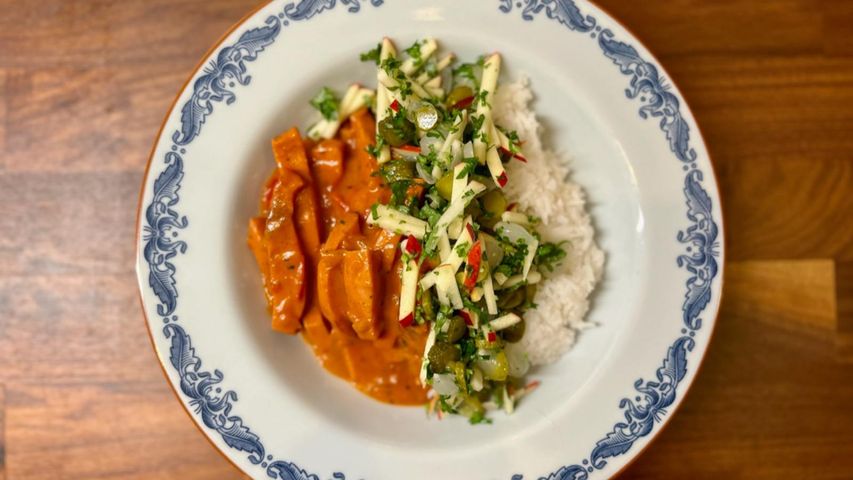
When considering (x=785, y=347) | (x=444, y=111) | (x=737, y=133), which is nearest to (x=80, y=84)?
(x=444, y=111)

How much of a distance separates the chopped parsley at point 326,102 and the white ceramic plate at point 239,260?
0.08m

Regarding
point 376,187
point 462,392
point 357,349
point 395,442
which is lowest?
point 395,442

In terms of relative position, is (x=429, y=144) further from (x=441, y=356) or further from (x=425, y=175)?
(x=441, y=356)

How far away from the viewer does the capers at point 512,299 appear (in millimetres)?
2614

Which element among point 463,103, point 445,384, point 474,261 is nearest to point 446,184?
point 474,261

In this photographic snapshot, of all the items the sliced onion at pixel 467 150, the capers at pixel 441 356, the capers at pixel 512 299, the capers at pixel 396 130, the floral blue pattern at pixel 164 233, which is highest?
the sliced onion at pixel 467 150

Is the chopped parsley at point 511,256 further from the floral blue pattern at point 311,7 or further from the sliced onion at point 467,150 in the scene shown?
the floral blue pattern at point 311,7

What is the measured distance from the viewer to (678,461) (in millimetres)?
2949

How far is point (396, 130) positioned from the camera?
8.42ft

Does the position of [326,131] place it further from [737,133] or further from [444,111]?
A: [737,133]

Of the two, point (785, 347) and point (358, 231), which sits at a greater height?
point (785, 347)

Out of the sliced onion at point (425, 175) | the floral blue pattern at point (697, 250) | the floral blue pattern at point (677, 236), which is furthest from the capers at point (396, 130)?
the floral blue pattern at point (697, 250)

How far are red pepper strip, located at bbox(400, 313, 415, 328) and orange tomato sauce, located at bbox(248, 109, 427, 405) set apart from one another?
0.09 m

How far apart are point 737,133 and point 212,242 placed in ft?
7.87
